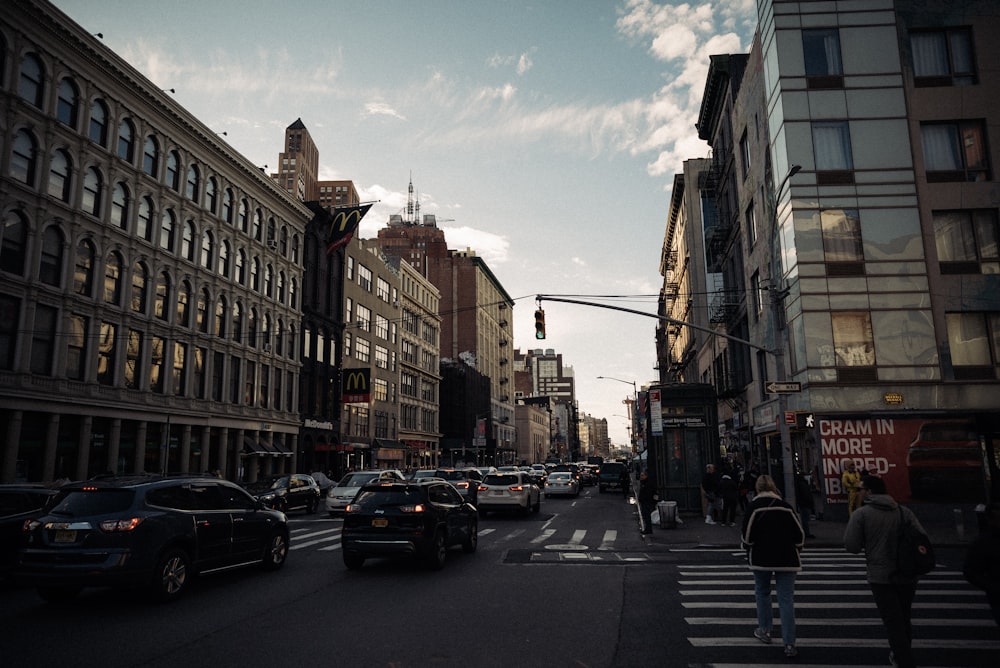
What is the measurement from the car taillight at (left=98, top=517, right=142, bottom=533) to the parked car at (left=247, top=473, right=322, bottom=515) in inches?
669

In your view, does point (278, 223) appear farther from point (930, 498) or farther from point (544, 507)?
point (930, 498)

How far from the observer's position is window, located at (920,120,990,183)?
25.9 m

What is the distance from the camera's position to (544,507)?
32.4 metres

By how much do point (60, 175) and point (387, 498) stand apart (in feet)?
89.9

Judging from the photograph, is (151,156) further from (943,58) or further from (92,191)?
(943,58)

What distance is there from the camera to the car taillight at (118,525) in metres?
9.46

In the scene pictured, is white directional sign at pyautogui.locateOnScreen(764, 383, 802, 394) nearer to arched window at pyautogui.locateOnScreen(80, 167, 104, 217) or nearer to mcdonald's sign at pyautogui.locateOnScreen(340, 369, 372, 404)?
arched window at pyautogui.locateOnScreen(80, 167, 104, 217)

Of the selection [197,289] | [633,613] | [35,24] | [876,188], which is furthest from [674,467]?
[35,24]

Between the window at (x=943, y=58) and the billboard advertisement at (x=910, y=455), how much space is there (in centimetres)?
1332

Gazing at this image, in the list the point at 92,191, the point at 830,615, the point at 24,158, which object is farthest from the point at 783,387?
the point at 92,191

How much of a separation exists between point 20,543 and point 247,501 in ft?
11.5

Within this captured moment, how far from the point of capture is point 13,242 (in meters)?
28.8

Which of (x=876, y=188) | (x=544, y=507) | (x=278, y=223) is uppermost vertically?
(x=278, y=223)

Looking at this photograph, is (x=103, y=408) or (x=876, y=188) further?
(x=103, y=408)
